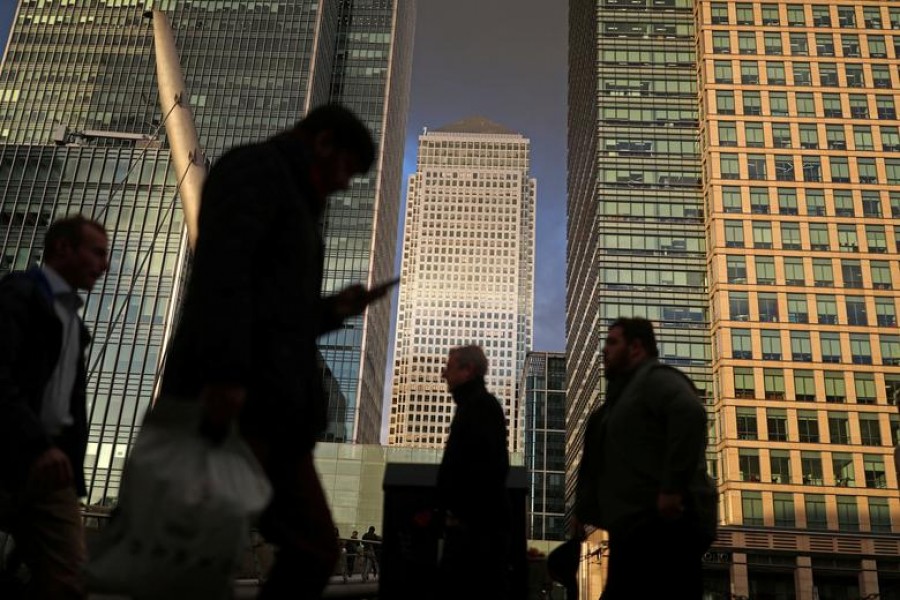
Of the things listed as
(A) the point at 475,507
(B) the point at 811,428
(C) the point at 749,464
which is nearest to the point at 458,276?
(B) the point at 811,428

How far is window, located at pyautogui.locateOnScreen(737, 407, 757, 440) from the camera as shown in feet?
165

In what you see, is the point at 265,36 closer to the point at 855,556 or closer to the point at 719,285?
the point at 719,285

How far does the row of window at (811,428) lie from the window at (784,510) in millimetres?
2882

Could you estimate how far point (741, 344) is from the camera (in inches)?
2080

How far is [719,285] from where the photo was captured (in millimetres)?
54188

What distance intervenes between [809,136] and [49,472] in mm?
62739

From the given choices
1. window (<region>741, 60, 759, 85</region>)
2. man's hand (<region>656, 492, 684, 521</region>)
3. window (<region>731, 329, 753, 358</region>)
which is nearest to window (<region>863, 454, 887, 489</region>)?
window (<region>731, 329, 753, 358</region>)

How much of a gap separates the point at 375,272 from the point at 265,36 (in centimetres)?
2959

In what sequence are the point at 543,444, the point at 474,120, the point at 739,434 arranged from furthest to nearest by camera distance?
1. the point at 474,120
2. the point at 543,444
3. the point at 739,434

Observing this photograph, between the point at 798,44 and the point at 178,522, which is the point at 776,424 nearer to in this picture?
the point at 798,44

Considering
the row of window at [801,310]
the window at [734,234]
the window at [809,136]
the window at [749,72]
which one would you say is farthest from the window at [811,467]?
the window at [749,72]

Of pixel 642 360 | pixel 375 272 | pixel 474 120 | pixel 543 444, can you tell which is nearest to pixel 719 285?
pixel 375 272

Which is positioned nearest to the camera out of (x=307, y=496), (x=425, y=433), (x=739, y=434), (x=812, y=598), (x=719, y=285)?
(x=307, y=496)

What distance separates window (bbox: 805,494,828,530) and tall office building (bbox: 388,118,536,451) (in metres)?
114
